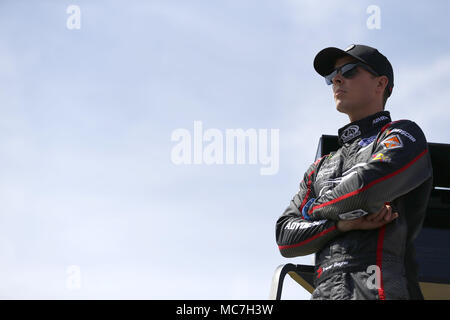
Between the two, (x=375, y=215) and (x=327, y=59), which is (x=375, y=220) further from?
(x=327, y=59)

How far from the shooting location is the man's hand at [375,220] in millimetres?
2305

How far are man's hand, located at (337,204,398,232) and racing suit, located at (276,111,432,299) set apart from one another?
3 cm

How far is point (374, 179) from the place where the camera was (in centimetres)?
230

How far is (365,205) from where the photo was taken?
2295mm

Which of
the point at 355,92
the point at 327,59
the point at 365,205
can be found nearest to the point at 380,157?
the point at 365,205

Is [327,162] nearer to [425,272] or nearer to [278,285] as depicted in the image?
[278,285]

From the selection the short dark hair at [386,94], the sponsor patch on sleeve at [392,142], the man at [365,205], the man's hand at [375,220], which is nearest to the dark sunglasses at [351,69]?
the man at [365,205]

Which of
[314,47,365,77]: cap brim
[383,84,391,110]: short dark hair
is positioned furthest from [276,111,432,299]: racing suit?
[314,47,365,77]: cap brim

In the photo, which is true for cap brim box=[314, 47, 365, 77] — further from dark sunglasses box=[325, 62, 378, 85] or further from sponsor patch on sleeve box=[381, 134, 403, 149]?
sponsor patch on sleeve box=[381, 134, 403, 149]

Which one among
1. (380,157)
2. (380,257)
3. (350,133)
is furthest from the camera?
(350,133)

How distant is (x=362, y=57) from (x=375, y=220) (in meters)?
1.00

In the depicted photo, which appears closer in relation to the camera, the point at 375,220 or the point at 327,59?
the point at 375,220
